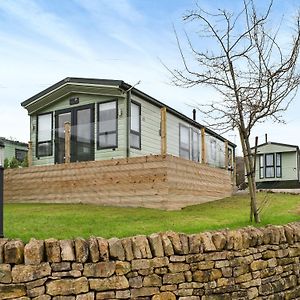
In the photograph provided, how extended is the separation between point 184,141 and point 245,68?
4.83 meters

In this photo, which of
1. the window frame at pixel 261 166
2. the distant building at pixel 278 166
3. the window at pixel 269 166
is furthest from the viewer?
the window frame at pixel 261 166

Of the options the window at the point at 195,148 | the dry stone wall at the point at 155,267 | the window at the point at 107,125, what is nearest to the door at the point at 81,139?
the window at the point at 107,125

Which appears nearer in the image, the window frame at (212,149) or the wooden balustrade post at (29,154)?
the wooden balustrade post at (29,154)

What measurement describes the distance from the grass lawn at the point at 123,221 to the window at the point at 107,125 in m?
3.25

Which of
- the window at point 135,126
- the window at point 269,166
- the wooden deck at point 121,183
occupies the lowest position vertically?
the wooden deck at point 121,183

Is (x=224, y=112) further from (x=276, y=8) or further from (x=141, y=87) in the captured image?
(x=141, y=87)

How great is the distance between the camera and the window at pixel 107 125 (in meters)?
13.7

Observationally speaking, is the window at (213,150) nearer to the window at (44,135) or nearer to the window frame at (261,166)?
the window at (44,135)

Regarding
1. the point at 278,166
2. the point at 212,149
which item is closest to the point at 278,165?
the point at 278,166

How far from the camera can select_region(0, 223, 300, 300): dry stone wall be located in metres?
4.59

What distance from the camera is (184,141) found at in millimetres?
14172

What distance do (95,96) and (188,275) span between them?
10.1 m

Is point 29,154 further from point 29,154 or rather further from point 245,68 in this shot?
point 245,68

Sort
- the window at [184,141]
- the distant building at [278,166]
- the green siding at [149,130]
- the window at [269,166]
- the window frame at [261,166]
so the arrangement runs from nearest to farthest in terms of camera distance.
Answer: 1. the green siding at [149,130]
2. the window at [184,141]
3. the distant building at [278,166]
4. the window at [269,166]
5. the window frame at [261,166]
